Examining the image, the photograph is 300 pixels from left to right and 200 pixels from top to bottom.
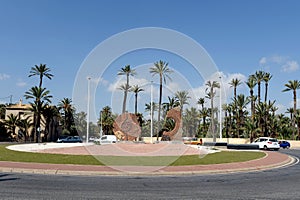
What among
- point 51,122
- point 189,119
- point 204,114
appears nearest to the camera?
point 189,119

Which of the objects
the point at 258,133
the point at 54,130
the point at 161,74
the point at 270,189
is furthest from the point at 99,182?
the point at 54,130

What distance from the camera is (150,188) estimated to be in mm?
10922

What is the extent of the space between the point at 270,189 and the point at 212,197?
8.89 ft

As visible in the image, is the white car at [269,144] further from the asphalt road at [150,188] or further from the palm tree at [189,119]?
the asphalt road at [150,188]

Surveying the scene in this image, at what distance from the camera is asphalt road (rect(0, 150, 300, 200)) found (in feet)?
30.5

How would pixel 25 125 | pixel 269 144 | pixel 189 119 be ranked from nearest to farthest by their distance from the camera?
pixel 269 144, pixel 189 119, pixel 25 125

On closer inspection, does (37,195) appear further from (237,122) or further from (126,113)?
(237,122)

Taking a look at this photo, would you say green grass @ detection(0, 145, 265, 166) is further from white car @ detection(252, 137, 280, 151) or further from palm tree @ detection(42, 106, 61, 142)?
palm tree @ detection(42, 106, 61, 142)

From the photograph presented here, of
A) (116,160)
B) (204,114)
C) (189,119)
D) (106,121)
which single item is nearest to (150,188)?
(116,160)

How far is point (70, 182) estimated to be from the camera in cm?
1185

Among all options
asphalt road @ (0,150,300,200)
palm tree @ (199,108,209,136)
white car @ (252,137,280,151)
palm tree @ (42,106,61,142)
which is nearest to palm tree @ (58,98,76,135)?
palm tree @ (42,106,61,142)

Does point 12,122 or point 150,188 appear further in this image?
point 12,122

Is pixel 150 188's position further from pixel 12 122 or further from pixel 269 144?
pixel 12 122

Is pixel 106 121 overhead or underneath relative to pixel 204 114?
underneath
